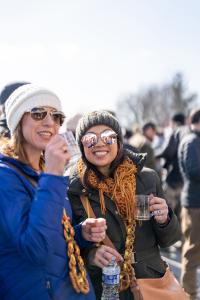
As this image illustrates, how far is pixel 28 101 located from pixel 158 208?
0.99 m

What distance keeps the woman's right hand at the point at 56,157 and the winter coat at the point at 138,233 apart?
87 cm

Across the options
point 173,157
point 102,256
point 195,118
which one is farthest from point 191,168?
point 102,256

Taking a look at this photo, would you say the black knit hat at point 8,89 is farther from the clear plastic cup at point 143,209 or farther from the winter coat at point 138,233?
the clear plastic cup at point 143,209

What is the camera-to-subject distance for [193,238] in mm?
4438

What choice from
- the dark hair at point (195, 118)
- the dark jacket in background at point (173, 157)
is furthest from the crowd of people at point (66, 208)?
the dark jacket in background at point (173, 157)

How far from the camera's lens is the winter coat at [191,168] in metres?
4.47

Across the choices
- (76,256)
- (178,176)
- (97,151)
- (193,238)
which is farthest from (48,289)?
(178,176)

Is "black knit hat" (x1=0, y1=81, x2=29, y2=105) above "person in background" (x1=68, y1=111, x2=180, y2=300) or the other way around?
above

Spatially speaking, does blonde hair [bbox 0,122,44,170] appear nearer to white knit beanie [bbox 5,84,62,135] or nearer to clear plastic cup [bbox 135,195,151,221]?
white knit beanie [bbox 5,84,62,135]

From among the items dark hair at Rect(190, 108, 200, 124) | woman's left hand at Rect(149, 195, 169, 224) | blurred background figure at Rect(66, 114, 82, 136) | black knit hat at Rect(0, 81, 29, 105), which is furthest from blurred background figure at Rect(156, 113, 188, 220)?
woman's left hand at Rect(149, 195, 169, 224)

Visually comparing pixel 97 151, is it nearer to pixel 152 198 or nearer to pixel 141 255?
pixel 152 198

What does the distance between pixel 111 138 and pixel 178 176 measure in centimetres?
404

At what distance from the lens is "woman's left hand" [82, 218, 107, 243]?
6.53 feet

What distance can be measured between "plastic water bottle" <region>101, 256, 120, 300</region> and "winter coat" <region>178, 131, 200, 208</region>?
2507 millimetres
